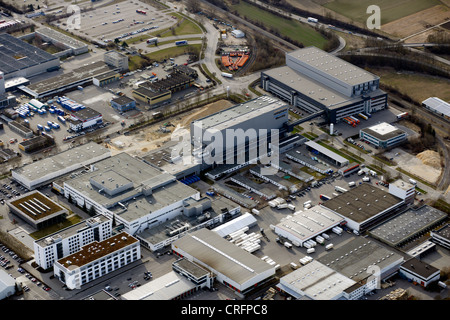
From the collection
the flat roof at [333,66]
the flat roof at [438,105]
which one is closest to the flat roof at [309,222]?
the flat roof at [333,66]

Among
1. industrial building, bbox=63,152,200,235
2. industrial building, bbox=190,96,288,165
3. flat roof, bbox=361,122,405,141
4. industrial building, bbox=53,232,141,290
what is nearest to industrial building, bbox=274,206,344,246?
industrial building, bbox=63,152,200,235

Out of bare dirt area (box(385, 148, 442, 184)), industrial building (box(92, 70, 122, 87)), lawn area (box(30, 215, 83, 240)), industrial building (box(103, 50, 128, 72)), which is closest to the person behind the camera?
lawn area (box(30, 215, 83, 240))

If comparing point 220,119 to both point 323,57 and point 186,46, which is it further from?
point 186,46

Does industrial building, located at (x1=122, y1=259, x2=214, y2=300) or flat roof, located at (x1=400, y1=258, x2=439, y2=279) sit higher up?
flat roof, located at (x1=400, y1=258, x2=439, y2=279)

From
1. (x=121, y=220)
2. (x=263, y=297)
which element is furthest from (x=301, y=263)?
(x=121, y=220)

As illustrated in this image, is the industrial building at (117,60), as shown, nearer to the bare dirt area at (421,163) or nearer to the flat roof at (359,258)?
the bare dirt area at (421,163)

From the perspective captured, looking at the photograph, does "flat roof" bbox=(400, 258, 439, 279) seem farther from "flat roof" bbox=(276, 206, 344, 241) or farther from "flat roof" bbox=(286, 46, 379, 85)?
"flat roof" bbox=(286, 46, 379, 85)

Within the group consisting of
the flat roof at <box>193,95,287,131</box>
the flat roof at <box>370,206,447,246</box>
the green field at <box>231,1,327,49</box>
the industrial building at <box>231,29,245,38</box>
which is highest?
the flat roof at <box>193,95,287,131</box>

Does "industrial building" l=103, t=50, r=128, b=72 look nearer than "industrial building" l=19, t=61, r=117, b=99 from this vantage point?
No
